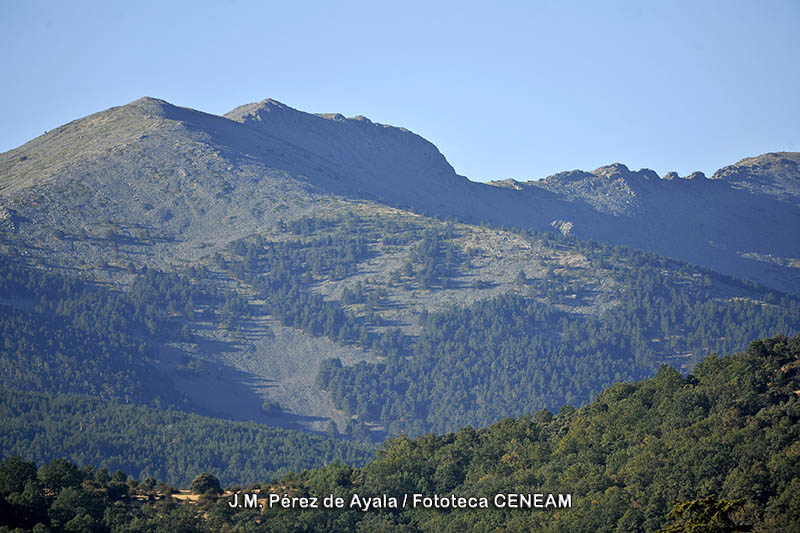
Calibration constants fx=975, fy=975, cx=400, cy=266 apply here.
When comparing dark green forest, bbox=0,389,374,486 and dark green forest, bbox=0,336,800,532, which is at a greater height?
dark green forest, bbox=0,336,800,532

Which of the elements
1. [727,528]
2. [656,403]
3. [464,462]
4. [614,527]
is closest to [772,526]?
[614,527]

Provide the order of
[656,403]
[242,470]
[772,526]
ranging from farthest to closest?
[242,470] → [656,403] → [772,526]

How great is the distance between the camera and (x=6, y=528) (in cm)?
6838

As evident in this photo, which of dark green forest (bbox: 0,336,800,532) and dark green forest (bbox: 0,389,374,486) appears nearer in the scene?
dark green forest (bbox: 0,336,800,532)

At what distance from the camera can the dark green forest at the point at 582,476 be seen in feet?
241

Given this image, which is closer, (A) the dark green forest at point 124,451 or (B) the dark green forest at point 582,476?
(B) the dark green forest at point 582,476

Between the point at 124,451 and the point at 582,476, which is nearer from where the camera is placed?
the point at 582,476

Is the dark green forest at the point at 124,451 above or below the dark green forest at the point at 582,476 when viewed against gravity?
below

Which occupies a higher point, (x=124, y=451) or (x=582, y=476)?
(x=582, y=476)

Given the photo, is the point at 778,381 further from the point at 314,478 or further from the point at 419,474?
the point at 314,478

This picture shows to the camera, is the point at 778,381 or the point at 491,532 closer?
the point at 491,532

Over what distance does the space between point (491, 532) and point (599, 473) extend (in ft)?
41.3

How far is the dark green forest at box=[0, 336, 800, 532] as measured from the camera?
73375 mm

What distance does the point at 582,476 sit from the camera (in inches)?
3391
